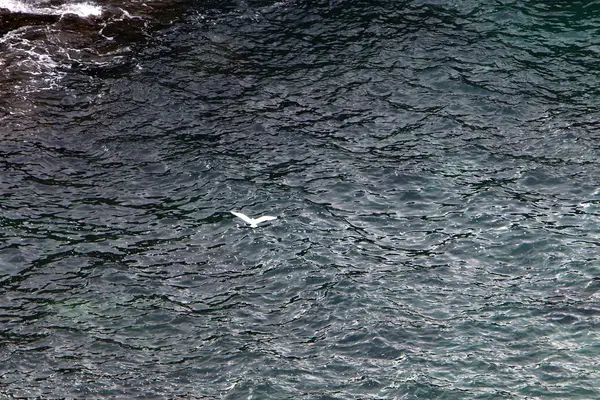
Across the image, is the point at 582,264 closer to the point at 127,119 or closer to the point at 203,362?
the point at 203,362

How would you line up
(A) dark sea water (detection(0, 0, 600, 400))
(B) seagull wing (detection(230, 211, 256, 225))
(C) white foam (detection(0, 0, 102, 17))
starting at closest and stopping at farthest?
(A) dark sea water (detection(0, 0, 600, 400)), (B) seagull wing (detection(230, 211, 256, 225)), (C) white foam (detection(0, 0, 102, 17))

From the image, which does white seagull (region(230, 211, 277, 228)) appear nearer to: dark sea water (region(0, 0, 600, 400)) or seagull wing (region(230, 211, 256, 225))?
seagull wing (region(230, 211, 256, 225))

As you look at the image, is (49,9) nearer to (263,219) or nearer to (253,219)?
(253,219)

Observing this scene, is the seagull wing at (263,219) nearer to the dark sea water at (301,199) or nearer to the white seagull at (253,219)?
the white seagull at (253,219)

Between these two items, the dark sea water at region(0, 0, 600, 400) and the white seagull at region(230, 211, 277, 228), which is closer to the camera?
the dark sea water at region(0, 0, 600, 400)

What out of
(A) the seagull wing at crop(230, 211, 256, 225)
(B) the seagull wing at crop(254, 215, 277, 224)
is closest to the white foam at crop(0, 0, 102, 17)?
(A) the seagull wing at crop(230, 211, 256, 225)

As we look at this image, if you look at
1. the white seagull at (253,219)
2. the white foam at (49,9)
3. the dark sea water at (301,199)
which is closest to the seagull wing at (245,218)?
the white seagull at (253,219)
